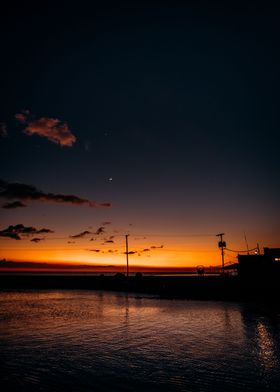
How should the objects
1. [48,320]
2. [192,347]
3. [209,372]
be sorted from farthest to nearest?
[48,320]
[192,347]
[209,372]

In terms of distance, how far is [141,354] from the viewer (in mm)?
19422

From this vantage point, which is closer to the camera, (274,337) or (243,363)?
(243,363)

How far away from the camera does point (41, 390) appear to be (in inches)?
526

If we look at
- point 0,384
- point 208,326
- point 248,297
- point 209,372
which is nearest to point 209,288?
point 248,297

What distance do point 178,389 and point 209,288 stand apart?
53750 millimetres

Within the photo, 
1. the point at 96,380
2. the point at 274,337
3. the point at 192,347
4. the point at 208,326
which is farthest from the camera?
the point at 208,326

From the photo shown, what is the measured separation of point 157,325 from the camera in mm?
30594

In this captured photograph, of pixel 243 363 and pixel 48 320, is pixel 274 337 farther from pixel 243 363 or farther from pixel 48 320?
pixel 48 320

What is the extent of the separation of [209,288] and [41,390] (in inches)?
2178

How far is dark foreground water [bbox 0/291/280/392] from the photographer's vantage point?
14.3 metres

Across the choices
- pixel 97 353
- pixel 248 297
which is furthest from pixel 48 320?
pixel 248 297

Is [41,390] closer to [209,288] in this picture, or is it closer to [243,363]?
[243,363]

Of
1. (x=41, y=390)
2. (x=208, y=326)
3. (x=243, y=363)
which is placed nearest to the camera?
(x=41, y=390)

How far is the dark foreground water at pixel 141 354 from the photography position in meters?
14.3
